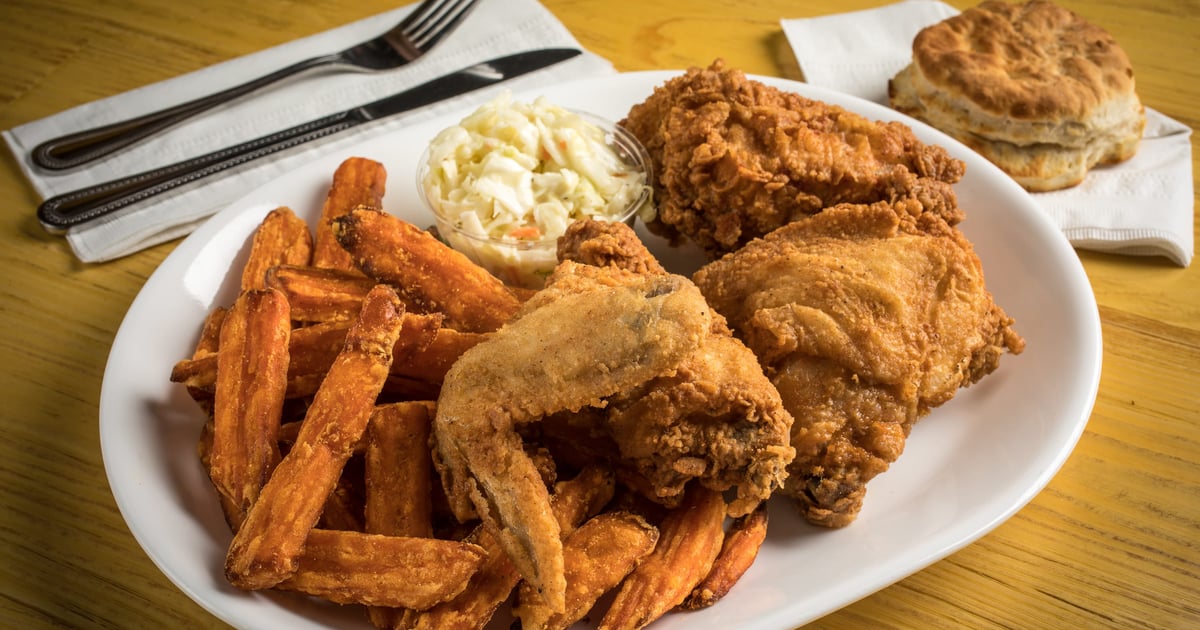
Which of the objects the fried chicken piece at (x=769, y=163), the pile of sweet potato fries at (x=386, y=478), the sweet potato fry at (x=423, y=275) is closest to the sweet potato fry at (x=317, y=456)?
the pile of sweet potato fries at (x=386, y=478)

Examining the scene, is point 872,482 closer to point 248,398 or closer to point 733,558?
point 733,558

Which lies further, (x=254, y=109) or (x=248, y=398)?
(x=254, y=109)

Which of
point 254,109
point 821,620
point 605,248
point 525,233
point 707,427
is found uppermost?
point 605,248

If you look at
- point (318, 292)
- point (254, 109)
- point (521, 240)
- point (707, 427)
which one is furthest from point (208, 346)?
point (254, 109)

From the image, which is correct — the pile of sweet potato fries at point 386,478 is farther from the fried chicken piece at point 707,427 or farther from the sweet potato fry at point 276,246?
the sweet potato fry at point 276,246

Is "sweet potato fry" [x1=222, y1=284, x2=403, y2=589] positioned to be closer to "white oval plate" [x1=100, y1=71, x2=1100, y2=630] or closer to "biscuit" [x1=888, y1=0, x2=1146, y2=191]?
"white oval plate" [x1=100, y1=71, x2=1100, y2=630]

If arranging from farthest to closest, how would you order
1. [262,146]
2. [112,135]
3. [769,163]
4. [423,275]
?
[112,135] → [262,146] → [769,163] → [423,275]
